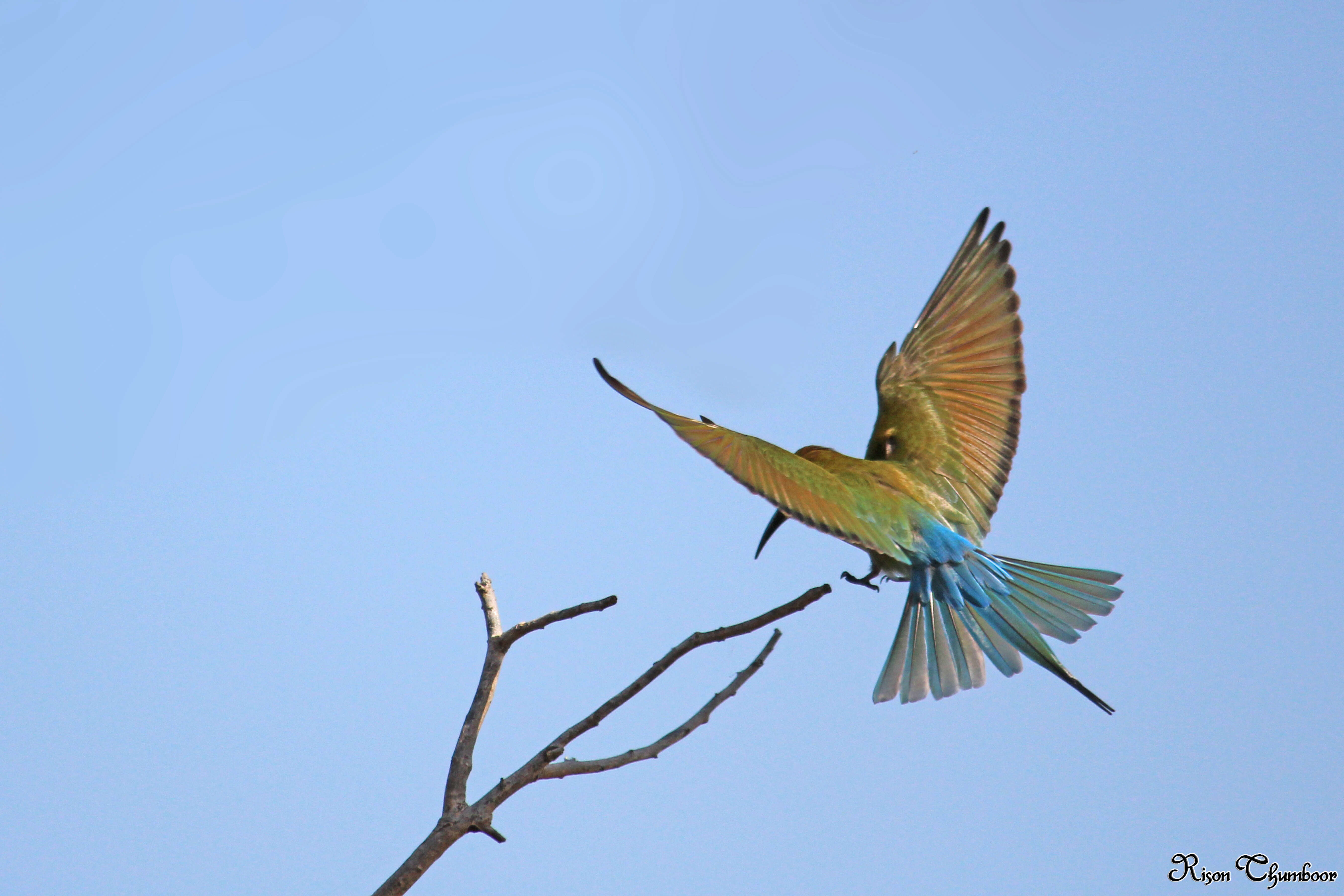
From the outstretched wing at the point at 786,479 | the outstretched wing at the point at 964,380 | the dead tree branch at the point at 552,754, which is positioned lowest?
the dead tree branch at the point at 552,754

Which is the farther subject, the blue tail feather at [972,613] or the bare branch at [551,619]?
the blue tail feather at [972,613]

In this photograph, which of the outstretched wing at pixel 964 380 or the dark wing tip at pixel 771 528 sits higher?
Answer: the outstretched wing at pixel 964 380

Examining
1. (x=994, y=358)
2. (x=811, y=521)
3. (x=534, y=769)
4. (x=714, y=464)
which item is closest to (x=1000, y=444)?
(x=994, y=358)

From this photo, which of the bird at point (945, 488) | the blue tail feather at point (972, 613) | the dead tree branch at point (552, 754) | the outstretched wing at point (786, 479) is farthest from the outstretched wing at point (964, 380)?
the dead tree branch at point (552, 754)

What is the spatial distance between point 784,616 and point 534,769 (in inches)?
29.0

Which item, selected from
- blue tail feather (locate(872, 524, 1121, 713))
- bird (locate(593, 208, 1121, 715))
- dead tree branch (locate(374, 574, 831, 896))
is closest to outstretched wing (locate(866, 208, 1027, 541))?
bird (locate(593, 208, 1121, 715))

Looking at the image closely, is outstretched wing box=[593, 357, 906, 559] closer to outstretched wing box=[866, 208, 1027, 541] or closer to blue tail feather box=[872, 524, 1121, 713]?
blue tail feather box=[872, 524, 1121, 713]

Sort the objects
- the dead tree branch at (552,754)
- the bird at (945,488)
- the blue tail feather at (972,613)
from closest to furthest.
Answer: the dead tree branch at (552,754) → the bird at (945,488) → the blue tail feather at (972,613)

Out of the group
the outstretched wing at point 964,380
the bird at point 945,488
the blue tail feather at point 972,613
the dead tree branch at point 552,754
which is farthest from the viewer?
the outstretched wing at point 964,380

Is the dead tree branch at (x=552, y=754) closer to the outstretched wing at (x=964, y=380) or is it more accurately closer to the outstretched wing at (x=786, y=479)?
the outstretched wing at (x=786, y=479)

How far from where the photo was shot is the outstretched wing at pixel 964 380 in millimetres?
4625

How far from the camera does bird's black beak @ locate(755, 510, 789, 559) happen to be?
3996 millimetres

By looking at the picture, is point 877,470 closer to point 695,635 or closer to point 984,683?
point 984,683

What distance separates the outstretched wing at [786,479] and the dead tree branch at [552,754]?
0.40 meters
